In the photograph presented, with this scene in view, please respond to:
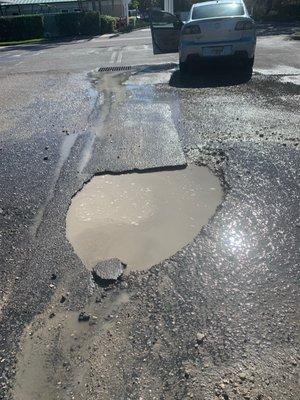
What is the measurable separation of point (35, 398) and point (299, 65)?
35.3ft

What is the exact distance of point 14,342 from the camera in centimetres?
244

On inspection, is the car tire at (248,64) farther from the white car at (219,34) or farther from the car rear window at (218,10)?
the car rear window at (218,10)

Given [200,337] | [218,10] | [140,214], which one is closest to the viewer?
[200,337]

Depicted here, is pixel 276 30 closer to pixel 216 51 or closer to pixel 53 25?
pixel 216 51

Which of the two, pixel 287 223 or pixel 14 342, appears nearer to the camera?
pixel 14 342

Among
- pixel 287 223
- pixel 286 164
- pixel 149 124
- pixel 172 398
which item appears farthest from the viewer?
pixel 149 124

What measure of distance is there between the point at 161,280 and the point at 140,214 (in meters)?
1.05

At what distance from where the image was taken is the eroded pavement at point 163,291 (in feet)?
7.11

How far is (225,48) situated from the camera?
883 centimetres

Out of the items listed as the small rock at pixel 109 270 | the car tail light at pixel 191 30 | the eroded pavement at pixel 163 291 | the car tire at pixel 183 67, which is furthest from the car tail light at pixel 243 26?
the small rock at pixel 109 270

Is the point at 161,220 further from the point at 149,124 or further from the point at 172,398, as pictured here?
the point at 149,124

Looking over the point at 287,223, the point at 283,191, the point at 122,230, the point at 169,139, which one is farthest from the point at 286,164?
the point at 122,230

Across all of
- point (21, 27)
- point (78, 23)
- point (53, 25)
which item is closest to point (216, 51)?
point (78, 23)

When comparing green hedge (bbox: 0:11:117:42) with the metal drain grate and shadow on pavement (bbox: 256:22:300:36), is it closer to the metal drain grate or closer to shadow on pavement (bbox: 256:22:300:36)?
shadow on pavement (bbox: 256:22:300:36)
